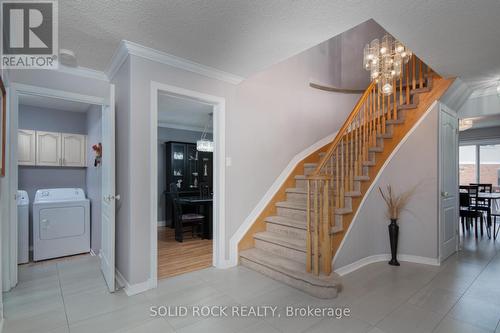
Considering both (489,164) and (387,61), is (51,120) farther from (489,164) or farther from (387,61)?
(489,164)

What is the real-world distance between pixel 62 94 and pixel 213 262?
2.79 meters

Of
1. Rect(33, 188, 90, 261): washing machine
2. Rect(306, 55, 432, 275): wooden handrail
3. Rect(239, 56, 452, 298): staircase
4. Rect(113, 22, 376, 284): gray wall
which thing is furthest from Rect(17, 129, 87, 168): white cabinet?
Rect(306, 55, 432, 275): wooden handrail

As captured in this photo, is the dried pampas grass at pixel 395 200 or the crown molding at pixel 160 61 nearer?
the crown molding at pixel 160 61

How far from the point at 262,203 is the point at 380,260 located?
1807mm

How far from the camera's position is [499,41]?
7.80 ft

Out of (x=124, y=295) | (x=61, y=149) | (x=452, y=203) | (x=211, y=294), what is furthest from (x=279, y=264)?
(x=61, y=149)

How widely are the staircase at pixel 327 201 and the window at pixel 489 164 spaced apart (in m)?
4.74

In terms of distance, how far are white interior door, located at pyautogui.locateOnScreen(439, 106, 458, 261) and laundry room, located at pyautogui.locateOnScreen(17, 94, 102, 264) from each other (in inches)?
187

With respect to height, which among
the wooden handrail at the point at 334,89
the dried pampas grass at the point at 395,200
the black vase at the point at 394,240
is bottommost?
the black vase at the point at 394,240

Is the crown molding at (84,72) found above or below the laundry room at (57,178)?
above

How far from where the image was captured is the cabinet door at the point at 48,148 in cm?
407

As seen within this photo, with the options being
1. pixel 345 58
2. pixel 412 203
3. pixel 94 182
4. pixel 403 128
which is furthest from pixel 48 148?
pixel 345 58

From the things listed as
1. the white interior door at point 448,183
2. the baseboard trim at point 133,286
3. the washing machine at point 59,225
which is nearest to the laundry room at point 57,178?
the washing machine at point 59,225

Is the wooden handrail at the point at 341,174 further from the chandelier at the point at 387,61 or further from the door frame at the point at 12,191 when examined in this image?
the door frame at the point at 12,191
